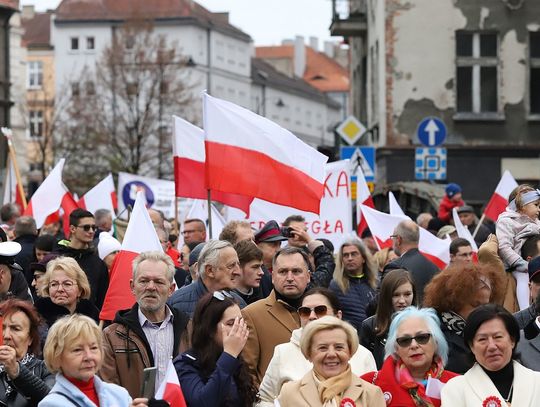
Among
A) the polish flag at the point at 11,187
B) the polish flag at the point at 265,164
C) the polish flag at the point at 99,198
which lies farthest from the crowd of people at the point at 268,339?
the polish flag at the point at 11,187

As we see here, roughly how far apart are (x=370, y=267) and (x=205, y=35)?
102 metres

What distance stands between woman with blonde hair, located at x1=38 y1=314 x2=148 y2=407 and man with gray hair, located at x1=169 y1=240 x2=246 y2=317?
98.7 inches

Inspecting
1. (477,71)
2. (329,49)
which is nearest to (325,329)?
(477,71)

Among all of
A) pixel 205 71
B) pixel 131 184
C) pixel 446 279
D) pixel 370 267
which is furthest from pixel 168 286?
pixel 205 71

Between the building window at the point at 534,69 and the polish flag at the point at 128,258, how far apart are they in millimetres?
22803

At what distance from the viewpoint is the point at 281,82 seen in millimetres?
134125

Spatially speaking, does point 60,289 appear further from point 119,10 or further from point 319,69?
point 319,69

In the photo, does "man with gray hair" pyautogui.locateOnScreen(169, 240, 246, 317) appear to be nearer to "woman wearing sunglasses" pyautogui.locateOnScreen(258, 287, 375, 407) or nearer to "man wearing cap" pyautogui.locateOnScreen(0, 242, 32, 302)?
"man wearing cap" pyautogui.locateOnScreen(0, 242, 32, 302)

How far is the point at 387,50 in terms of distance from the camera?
35250mm

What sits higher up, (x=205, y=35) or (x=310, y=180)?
(x=205, y=35)

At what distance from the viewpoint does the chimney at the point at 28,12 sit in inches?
5002

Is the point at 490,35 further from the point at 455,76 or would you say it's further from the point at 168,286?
the point at 168,286

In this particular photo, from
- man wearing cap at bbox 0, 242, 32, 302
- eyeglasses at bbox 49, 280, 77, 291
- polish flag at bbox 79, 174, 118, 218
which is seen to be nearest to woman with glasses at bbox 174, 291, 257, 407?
eyeglasses at bbox 49, 280, 77, 291

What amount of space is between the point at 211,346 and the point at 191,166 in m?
8.19
